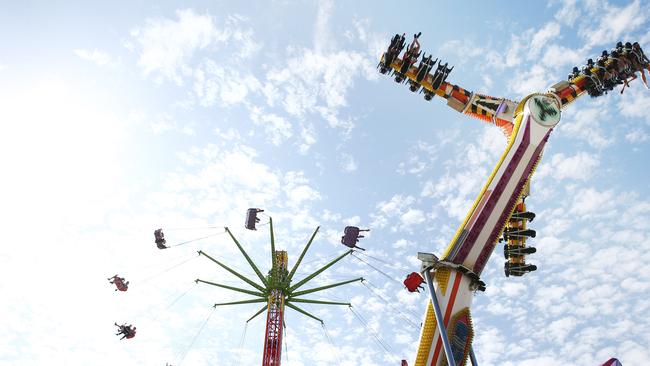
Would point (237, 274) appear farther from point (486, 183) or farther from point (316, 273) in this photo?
point (486, 183)

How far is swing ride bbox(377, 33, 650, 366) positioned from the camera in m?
21.9

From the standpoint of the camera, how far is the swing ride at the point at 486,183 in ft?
71.9

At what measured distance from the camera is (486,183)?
2450 cm

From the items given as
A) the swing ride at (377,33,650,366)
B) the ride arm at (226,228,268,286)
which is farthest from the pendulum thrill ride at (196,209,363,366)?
the swing ride at (377,33,650,366)

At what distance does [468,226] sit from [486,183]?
266 cm

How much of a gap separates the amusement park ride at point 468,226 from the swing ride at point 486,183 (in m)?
0.04

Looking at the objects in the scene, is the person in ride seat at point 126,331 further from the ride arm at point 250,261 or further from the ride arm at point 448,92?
the ride arm at point 448,92

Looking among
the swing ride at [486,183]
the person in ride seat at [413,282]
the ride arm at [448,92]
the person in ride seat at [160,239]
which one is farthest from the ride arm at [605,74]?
the person in ride seat at [160,239]

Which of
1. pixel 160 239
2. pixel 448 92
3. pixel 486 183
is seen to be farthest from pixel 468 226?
pixel 160 239

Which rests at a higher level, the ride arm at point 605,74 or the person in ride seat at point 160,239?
the ride arm at point 605,74

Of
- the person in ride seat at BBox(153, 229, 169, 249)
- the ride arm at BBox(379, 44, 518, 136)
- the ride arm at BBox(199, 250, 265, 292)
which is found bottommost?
the ride arm at BBox(199, 250, 265, 292)

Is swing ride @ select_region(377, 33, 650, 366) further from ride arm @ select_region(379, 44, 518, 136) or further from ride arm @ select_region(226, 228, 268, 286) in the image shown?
ride arm @ select_region(226, 228, 268, 286)

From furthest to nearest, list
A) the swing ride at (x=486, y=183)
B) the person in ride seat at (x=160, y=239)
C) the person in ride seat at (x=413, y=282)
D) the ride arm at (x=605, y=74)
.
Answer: the person in ride seat at (x=160, y=239) < the ride arm at (x=605, y=74) < the person in ride seat at (x=413, y=282) < the swing ride at (x=486, y=183)

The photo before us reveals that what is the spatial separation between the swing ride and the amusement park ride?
4 centimetres
